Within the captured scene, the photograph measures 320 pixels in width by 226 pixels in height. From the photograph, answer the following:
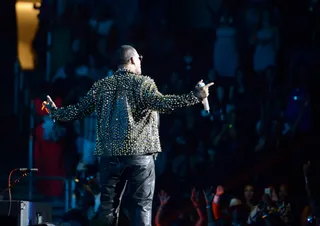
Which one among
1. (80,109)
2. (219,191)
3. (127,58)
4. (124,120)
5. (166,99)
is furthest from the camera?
(219,191)

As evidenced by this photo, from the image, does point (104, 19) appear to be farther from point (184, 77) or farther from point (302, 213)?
point (302, 213)

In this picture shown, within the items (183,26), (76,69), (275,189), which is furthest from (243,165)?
(76,69)

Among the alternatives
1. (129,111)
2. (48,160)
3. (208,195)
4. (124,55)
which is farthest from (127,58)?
(48,160)

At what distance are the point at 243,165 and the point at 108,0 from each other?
8.26 feet

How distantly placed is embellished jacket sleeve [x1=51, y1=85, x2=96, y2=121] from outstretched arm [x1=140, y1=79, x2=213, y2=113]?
38cm

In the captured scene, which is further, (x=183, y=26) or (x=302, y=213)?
(x=183, y=26)

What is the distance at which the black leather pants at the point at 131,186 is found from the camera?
382cm

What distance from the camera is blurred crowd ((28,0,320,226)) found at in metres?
6.65

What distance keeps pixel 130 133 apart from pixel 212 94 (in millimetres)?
3186

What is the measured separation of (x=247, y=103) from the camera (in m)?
6.86

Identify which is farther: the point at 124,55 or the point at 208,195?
the point at 208,195

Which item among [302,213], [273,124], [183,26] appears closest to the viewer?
[302,213]

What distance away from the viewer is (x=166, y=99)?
3789mm

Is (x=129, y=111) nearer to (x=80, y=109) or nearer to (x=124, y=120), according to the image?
(x=124, y=120)
